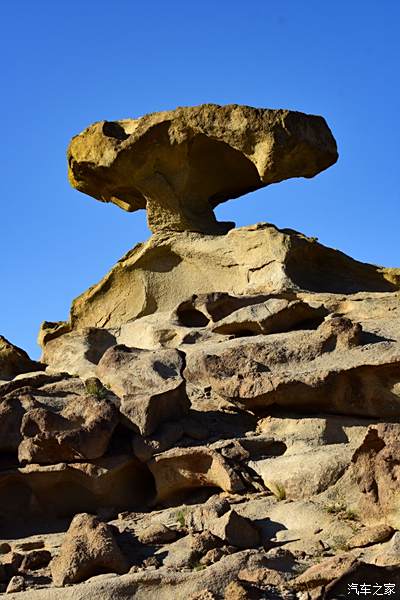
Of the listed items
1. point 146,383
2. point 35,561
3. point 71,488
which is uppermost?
point 146,383

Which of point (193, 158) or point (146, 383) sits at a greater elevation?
point (193, 158)

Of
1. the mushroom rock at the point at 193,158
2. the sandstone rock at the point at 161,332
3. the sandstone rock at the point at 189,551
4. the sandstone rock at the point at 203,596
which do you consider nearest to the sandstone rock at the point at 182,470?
the sandstone rock at the point at 189,551

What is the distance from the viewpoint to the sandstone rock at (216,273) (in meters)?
16.3

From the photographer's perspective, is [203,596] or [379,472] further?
[379,472]

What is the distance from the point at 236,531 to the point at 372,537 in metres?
1.19

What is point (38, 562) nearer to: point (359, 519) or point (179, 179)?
point (359, 519)

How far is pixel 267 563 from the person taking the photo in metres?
9.40

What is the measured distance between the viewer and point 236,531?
10039mm

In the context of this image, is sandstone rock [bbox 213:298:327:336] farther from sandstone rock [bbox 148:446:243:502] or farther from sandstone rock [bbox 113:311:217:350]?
sandstone rock [bbox 148:446:243:502]

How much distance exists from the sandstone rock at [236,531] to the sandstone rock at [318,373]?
219 cm

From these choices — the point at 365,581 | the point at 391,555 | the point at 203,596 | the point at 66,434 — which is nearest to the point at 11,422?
the point at 66,434

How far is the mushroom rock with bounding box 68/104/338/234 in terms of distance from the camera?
16.3m

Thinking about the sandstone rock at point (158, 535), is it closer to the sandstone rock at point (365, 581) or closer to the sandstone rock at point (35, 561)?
the sandstone rock at point (35, 561)

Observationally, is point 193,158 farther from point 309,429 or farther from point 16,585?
point 16,585
